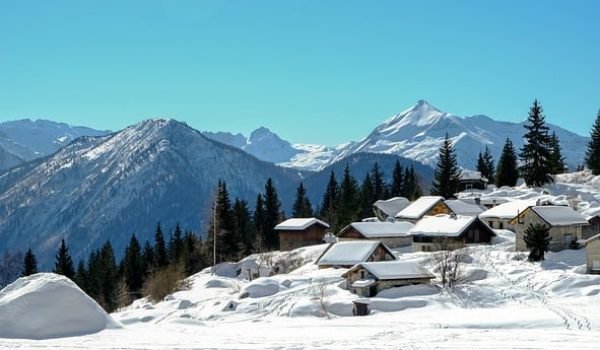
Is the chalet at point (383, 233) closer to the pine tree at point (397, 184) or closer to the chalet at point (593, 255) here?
the chalet at point (593, 255)

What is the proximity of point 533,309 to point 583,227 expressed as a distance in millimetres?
25331

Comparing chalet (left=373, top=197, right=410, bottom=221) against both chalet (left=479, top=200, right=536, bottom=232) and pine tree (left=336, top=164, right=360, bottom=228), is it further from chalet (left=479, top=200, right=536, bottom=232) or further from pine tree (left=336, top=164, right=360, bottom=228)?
chalet (left=479, top=200, right=536, bottom=232)

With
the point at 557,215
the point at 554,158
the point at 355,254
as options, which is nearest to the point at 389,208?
the point at 554,158

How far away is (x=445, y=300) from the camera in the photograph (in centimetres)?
5394

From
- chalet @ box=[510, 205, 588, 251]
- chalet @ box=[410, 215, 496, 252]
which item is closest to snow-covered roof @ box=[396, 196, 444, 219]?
chalet @ box=[410, 215, 496, 252]

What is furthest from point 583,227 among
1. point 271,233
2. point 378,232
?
point 271,233

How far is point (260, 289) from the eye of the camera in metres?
60.2

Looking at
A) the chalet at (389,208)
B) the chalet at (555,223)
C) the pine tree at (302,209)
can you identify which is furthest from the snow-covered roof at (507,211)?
the pine tree at (302,209)

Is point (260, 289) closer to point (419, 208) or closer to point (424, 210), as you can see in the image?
point (424, 210)

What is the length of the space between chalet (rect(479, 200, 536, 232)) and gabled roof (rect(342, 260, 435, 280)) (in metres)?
23.0

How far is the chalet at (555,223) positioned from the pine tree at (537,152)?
82.6ft

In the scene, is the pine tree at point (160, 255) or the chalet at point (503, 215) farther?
the pine tree at point (160, 255)

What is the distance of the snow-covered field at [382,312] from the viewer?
3036 cm

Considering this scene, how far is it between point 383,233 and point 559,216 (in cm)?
2014
